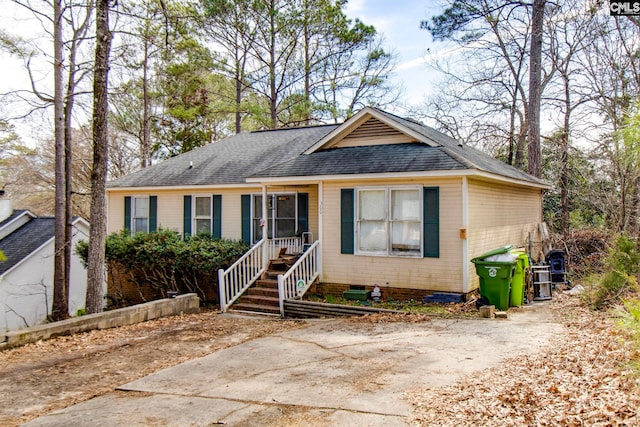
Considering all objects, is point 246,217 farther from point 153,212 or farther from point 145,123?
point 145,123

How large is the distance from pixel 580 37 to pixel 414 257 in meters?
12.0

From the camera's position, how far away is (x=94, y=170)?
1116 centimetres

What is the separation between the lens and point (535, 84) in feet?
62.6

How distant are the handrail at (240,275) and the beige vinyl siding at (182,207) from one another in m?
1.63

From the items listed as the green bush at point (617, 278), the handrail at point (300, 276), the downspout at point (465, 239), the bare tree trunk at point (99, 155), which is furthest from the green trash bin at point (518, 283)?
the bare tree trunk at point (99, 155)

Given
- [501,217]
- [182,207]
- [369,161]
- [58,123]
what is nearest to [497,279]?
[501,217]

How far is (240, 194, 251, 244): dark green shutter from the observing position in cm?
Answer: 1448

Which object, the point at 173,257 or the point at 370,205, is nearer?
the point at 370,205

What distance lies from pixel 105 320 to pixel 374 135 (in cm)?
769

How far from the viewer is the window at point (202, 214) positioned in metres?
15.3

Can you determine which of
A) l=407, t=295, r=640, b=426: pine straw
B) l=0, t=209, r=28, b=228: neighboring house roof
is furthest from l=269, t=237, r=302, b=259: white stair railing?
l=0, t=209, r=28, b=228: neighboring house roof

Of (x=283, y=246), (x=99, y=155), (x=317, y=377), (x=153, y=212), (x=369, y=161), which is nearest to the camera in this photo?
(x=317, y=377)

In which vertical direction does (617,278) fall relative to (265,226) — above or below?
below

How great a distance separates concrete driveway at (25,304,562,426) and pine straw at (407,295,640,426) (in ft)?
1.00
